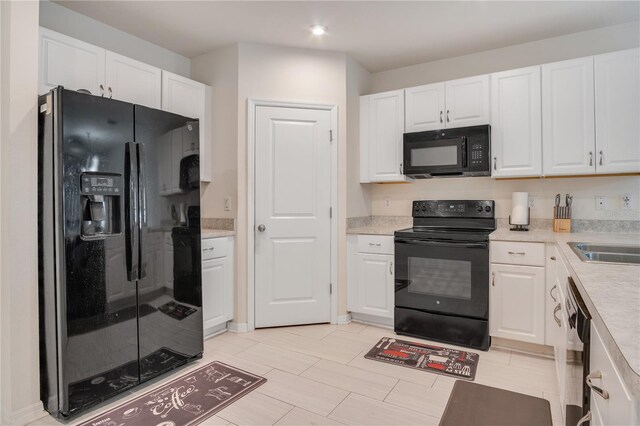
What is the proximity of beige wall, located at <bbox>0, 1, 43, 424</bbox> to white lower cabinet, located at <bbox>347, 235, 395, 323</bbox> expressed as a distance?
2329mm

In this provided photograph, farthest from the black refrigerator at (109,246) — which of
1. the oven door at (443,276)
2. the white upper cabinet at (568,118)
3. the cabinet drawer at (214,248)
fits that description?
the white upper cabinet at (568,118)

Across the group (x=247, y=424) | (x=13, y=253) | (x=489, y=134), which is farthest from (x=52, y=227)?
(x=489, y=134)

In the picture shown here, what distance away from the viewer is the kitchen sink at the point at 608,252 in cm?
184

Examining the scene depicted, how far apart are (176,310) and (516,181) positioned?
2.96 metres

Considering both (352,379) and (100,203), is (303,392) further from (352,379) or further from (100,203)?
(100,203)

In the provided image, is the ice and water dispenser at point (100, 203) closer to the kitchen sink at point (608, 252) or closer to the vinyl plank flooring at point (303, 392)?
the vinyl plank flooring at point (303, 392)

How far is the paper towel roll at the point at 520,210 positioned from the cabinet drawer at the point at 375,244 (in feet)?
3.37

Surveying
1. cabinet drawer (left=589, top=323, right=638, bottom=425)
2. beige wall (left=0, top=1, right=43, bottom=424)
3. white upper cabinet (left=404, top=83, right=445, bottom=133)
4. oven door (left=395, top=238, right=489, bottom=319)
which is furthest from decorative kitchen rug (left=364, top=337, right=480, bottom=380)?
beige wall (left=0, top=1, right=43, bottom=424)

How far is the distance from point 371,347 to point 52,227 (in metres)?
2.27

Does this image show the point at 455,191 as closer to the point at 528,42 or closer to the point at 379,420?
the point at 528,42

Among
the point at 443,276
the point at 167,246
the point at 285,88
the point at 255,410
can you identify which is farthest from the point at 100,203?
the point at 443,276

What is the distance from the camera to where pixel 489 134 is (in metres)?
3.04

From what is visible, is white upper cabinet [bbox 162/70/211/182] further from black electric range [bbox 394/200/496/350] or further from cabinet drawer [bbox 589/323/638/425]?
cabinet drawer [bbox 589/323/638/425]

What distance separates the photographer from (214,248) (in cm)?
301
